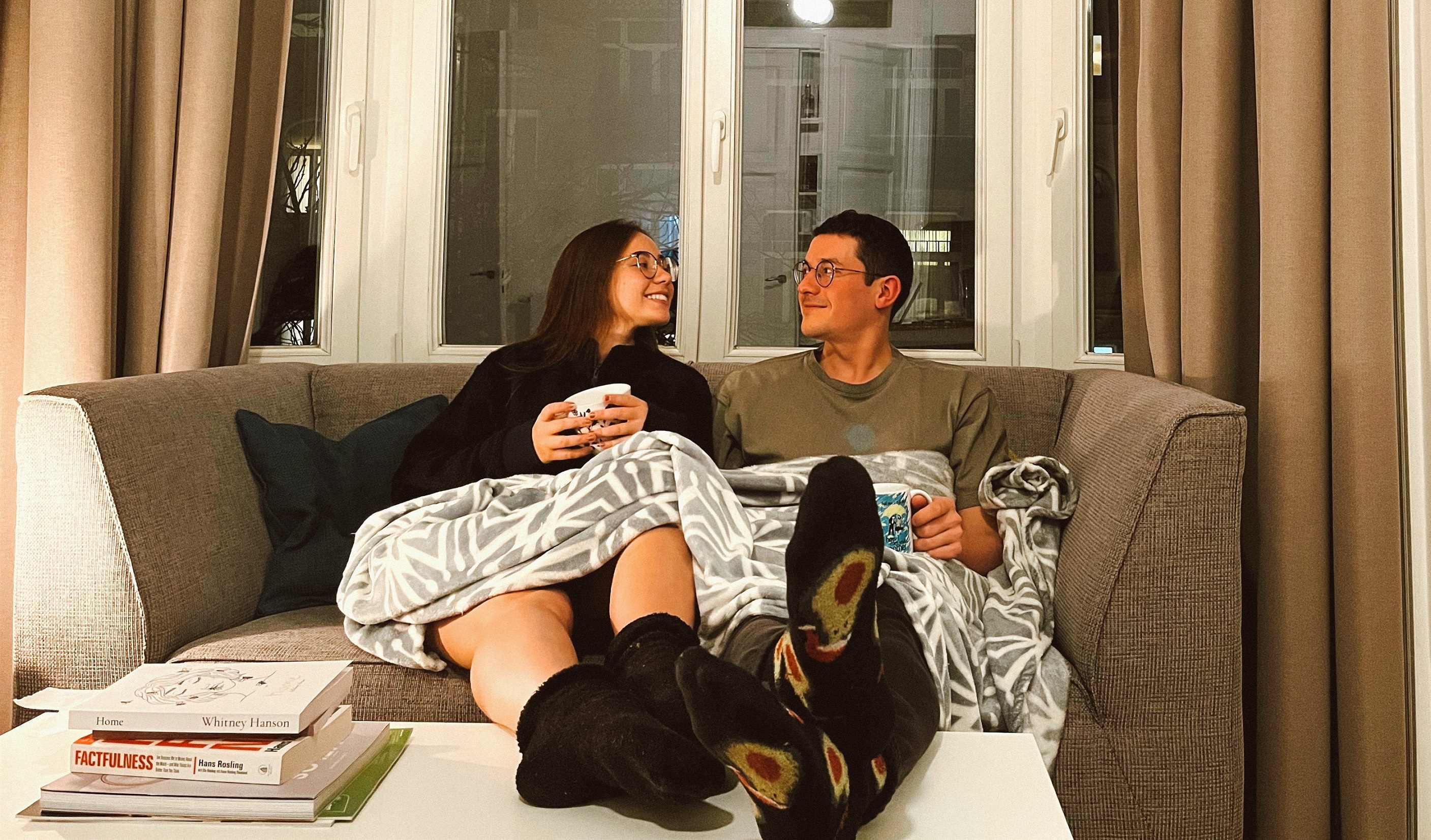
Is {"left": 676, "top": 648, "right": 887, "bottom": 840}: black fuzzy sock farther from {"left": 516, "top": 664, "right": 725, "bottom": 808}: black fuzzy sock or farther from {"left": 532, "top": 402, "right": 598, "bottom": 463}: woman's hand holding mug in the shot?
{"left": 532, "top": 402, "right": 598, "bottom": 463}: woman's hand holding mug

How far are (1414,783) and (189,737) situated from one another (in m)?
1.62

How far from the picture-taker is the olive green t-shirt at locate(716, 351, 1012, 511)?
6.36 ft

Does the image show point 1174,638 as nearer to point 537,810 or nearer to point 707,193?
point 537,810

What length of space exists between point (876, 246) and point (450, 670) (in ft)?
3.80

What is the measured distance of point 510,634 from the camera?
1290 mm

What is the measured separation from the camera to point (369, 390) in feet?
7.27

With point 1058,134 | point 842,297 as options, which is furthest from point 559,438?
point 1058,134

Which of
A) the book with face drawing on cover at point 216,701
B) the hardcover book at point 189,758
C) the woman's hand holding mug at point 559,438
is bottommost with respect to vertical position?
the hardcover book at point 189,758

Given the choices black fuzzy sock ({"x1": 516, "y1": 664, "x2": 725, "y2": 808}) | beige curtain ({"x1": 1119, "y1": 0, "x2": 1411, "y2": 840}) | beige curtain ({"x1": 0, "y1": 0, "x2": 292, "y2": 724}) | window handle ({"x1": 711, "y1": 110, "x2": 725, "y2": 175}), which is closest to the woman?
black fuzzy sock ({"x1": 516, "y1": 664, "x2": 725, "y2": 808})

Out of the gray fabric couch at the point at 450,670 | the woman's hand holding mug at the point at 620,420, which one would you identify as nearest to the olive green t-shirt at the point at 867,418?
the gray fabric couch at the point at 450,670

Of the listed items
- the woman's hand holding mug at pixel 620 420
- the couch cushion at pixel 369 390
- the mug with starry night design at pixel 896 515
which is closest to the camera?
the mug with starry night design at pixel 896 515

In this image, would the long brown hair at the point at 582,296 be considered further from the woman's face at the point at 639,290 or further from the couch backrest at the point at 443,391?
the couch backrest at the point at 443,391

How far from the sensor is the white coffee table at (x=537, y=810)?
877 millimetres

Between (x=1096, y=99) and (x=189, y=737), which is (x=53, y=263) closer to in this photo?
(x=189, y=737)
